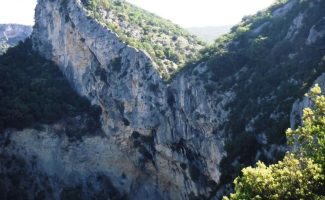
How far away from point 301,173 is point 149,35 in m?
67.6

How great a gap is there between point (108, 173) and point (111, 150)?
3.44 metres

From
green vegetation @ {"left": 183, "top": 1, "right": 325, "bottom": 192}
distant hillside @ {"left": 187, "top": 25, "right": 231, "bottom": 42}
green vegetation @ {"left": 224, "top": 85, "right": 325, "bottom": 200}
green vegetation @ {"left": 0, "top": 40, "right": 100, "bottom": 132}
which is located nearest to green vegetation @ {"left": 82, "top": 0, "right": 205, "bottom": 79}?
green vegetation @ {"left": 183, "top": 1, "right": 325, "bottom": 192}

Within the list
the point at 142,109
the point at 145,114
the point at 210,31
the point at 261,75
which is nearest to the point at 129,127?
the point at 142,109

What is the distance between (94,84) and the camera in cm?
7881

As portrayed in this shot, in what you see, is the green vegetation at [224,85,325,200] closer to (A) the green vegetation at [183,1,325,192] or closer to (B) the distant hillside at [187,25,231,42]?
(A) the green vegetation at [183,1,325,192]

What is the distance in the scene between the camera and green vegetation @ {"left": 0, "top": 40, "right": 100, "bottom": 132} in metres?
76.4

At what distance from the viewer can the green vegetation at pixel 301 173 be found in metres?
20.4

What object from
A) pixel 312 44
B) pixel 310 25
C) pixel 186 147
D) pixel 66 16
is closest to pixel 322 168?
pixel 312 44

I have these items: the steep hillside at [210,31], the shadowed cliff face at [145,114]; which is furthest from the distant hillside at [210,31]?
the shadowed cliff face at [145,114]

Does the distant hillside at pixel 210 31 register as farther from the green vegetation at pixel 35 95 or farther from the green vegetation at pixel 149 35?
the green vegetation at pixel 35 95

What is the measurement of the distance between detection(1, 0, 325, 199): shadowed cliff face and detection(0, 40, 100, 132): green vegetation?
1.68 m

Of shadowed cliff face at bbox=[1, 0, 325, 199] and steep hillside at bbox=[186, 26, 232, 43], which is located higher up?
steep hillside at bbox=[186, 26, 232, 43]

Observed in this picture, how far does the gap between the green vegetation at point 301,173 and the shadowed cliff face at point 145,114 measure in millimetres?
29668

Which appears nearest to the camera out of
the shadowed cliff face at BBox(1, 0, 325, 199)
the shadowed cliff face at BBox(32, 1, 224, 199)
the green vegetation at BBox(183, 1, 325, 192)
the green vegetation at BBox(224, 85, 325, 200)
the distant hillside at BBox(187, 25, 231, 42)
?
the green vegetation at BBox(224, 85, 325, 200)
